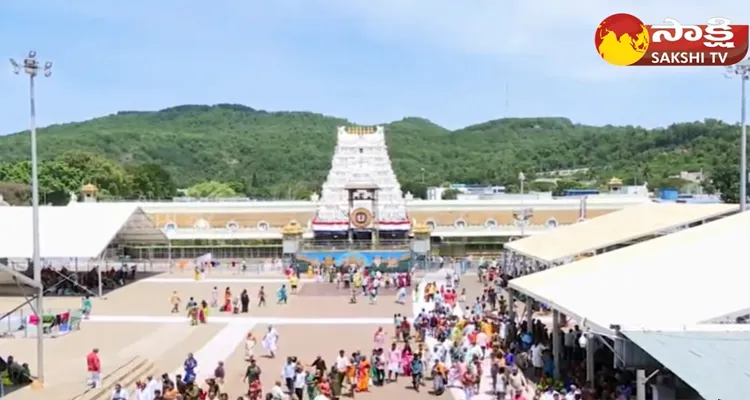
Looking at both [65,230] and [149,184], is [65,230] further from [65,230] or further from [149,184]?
[149,184]

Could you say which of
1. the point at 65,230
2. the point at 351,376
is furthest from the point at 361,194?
the point at 351,376

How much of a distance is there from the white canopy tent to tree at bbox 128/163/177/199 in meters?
48.8

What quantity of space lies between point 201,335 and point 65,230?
12169 millimetres

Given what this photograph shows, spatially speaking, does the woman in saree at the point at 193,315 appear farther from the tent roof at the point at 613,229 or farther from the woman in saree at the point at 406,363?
the tent roof at the point at 613,229

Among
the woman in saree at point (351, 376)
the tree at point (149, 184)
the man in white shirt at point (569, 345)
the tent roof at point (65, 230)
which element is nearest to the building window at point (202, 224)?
the tent roof at point (65, 230)

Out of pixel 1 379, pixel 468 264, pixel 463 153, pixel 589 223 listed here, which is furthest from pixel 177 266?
pixel 463 153

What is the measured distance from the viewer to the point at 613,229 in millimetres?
25750

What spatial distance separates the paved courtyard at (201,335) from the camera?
18031mm

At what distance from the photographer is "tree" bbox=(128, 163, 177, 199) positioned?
88.7 metres

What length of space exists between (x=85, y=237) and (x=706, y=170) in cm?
9614

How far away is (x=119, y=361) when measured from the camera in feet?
61.9

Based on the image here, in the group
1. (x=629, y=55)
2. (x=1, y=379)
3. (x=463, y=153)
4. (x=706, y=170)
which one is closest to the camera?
(x=1, y=379)

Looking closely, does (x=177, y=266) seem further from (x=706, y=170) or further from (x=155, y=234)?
(x=706, y=170)

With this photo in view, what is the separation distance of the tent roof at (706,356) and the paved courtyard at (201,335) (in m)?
6.07
